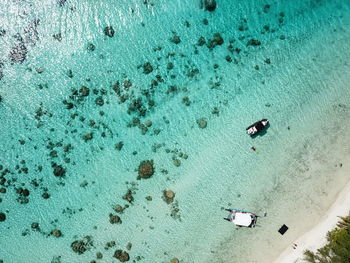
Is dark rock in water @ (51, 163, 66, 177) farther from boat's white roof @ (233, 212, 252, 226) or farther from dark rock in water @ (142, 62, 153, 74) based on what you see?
boat's white roof @ (233, 212, 252, 226)

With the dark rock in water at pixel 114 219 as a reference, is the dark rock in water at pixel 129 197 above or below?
above

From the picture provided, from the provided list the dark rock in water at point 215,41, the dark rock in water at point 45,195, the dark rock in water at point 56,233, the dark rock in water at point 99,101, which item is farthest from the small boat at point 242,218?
the dark rock in water at point 45,195

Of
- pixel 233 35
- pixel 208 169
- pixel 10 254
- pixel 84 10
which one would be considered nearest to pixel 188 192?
pixel 208 169

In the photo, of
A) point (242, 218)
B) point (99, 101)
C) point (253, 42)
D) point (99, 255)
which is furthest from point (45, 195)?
point (253, 42)

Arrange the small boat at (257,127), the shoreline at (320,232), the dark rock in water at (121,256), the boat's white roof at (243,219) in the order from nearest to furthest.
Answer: the shoreline at (320,232) < the boat's white roof at (243,219) < the small boat at (257,127) < the dark rock in water at (121,256)

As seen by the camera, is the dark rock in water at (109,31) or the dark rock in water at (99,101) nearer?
the dark rock in water at (99,101)

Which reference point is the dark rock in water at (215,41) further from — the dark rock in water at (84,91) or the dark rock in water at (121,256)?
the dark rock in water at (121,256)

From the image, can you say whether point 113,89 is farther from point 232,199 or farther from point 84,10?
point 232,199

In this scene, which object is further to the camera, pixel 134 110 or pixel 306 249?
pixel 134 110
